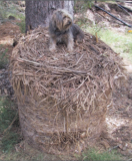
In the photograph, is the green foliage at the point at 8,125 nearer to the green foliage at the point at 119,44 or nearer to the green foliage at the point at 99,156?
the green foliage at the point at 99,156

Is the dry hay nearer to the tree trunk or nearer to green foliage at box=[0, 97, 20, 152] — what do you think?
green foliage at box=[0, 97, 20, 152]

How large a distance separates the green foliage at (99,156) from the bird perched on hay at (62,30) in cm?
175

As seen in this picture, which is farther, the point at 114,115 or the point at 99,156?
the point at 114,115

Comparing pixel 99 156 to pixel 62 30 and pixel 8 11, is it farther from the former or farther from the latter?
pixel 8 11

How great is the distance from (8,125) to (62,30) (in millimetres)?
2035

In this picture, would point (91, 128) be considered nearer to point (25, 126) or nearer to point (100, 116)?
point (100, 116)

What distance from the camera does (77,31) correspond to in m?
2.98

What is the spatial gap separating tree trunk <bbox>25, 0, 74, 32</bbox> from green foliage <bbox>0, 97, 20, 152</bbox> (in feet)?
6.12

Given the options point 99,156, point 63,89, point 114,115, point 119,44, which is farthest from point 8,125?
point 119,44

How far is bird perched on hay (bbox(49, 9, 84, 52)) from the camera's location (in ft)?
7.96

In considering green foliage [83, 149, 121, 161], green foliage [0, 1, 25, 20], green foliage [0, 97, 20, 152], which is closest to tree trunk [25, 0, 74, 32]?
green foliage [0, 97, 20, 152]

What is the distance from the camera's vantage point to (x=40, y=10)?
11.6ft

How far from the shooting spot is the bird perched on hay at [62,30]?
2426mm

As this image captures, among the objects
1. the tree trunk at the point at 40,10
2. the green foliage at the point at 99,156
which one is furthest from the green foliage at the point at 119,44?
the green foliage at the point at 99,156
